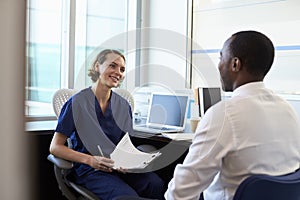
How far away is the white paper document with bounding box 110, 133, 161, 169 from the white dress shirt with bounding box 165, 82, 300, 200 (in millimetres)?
624

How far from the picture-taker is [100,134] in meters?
1.97

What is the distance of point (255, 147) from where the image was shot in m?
1.13

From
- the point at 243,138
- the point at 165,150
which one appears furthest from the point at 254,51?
the point at 165,150

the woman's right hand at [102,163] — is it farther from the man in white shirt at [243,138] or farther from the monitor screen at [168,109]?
the monitor screen at [168,109]

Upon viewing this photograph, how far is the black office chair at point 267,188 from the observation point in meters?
0.98

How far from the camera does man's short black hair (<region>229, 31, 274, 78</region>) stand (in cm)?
121


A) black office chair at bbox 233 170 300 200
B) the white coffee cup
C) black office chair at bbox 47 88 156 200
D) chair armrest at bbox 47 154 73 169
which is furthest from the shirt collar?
the white coffee cup

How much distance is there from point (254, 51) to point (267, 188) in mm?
463

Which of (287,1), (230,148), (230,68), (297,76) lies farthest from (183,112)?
(230,148)

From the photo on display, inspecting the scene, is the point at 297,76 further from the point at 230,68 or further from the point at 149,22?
the point at 149,22

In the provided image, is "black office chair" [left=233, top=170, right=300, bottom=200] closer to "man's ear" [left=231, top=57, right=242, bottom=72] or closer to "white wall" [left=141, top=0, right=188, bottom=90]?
"man's ear" [left=231, top=57, right=242, bottom=72]

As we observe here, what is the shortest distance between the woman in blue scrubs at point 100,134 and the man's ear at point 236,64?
2.63ft

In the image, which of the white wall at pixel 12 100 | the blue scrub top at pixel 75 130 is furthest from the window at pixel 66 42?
the white wall at pixel 12 100

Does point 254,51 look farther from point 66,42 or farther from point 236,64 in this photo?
point 66,42
